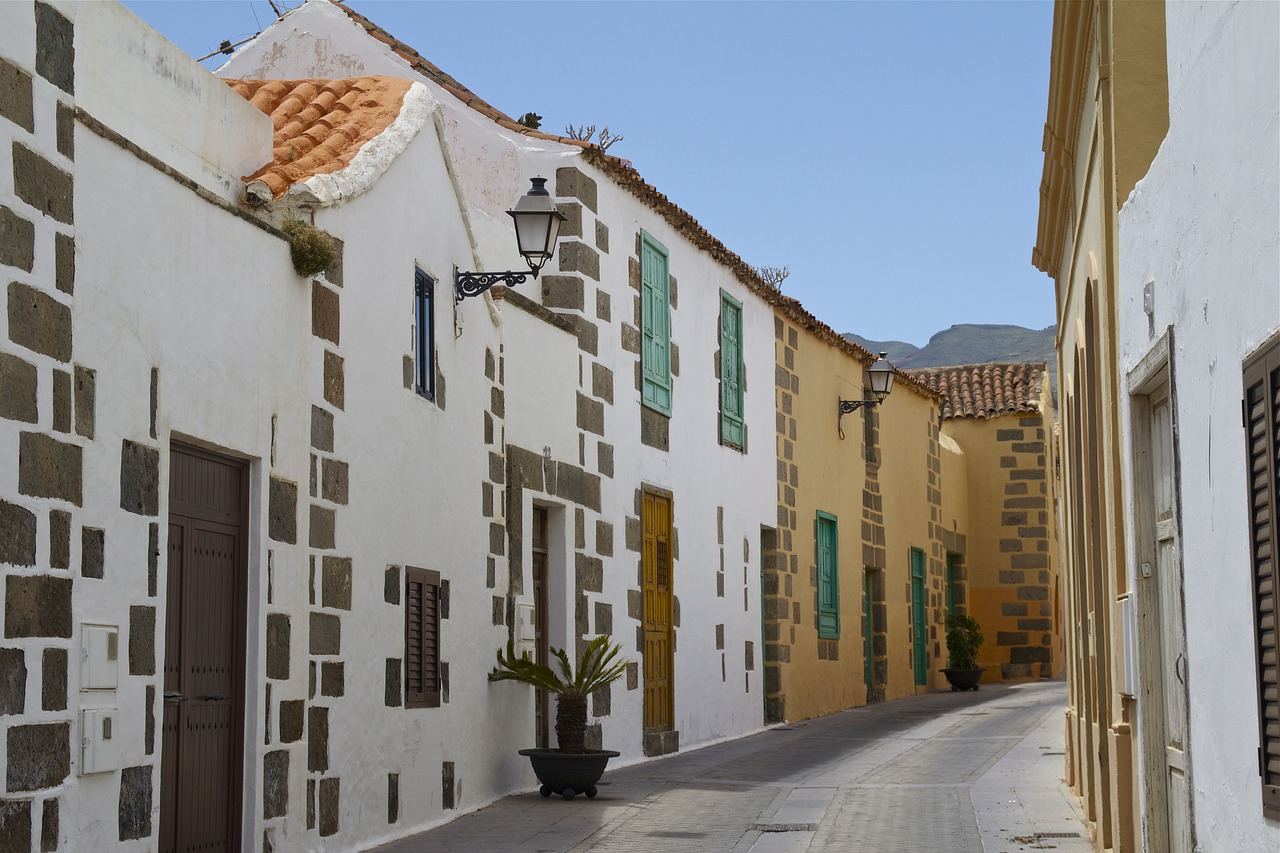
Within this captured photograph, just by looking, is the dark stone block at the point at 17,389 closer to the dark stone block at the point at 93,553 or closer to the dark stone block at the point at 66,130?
the dark stone block at the point at 93,553

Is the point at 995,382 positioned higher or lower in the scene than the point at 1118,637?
higher

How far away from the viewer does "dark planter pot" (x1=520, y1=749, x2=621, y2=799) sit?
11.5 meters

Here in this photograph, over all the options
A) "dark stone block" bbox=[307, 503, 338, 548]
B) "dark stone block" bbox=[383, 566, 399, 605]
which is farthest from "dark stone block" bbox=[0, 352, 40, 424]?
"dark stone block" bbox=[383, 566, 399, 605]

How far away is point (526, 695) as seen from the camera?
12203 mm

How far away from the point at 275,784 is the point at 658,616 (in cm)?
750

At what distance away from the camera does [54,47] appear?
6.14 m

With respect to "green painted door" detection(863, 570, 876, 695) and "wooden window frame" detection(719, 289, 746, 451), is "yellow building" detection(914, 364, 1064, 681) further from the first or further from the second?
"wooden window frame" detection(719, 289, 746, 451)

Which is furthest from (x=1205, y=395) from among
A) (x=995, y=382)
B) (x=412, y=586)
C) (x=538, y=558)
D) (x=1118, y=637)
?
(x=995, y=382)

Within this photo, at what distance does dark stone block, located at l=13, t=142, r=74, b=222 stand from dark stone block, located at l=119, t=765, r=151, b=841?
218 cm

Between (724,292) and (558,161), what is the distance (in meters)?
4.41

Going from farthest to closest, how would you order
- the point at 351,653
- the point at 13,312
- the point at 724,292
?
the point at 724,292 < the point at 351,653 < the point at 13,312

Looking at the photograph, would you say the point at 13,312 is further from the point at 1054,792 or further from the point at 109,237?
the point at 1054,792

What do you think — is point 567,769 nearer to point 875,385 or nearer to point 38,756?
point 38,756

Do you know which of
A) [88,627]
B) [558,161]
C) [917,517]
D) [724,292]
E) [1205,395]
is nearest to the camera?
[1205,395]
